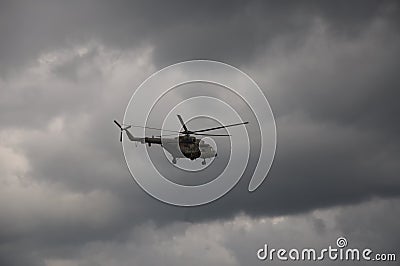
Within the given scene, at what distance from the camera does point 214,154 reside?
604ft

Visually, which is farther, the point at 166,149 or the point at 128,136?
the point at 128,136

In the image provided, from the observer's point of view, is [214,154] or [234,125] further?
[214,154]

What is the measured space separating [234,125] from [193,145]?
13.2 metres

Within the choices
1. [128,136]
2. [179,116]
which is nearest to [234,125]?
[179,116]

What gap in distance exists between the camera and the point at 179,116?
6850 inches

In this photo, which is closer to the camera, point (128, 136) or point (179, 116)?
point (179, 116)

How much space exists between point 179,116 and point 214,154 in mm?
15056

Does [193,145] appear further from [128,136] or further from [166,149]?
[128,136]

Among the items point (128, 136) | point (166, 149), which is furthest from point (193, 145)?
point (128, 136)

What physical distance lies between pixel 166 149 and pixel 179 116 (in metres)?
7.58

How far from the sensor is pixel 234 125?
6599 inches

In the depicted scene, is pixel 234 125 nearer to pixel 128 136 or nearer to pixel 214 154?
pixel 214 154

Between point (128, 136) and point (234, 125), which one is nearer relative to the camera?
point (234, 125)

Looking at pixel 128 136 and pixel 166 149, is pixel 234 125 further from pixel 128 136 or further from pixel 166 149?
pixel 128 136
